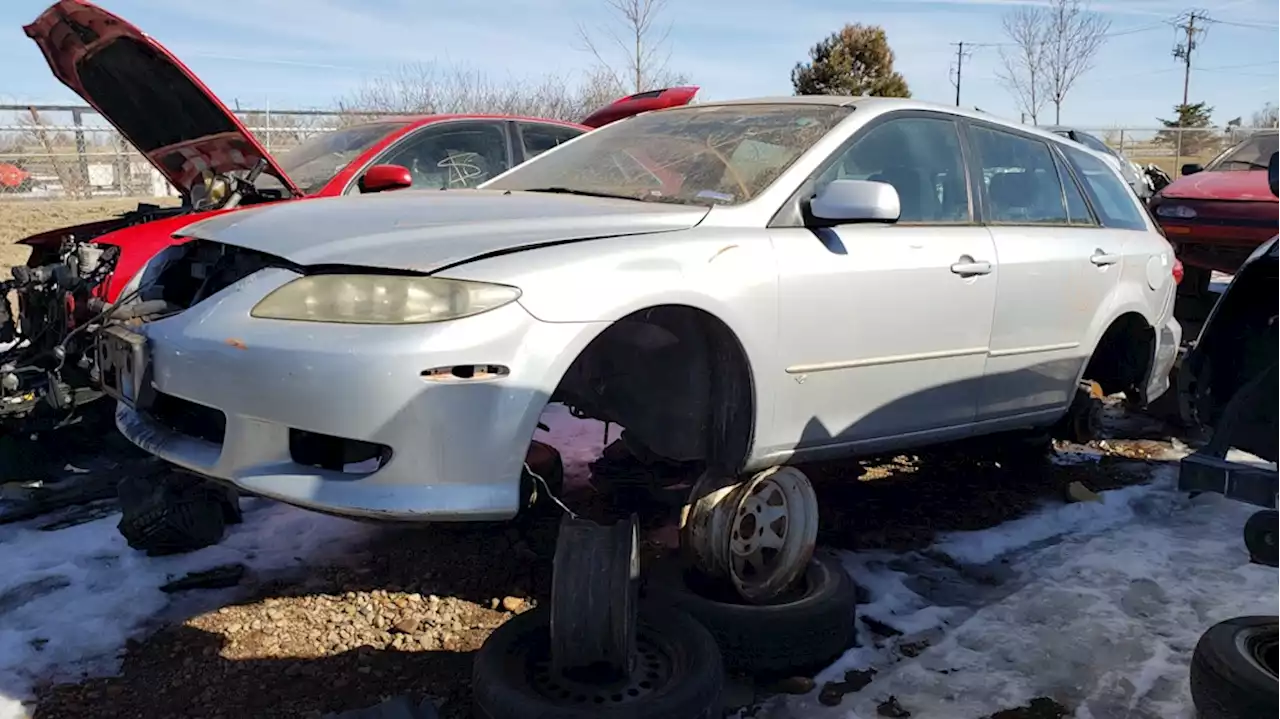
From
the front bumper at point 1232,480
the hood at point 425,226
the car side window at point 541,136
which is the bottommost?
the front bumper at point 1232,480

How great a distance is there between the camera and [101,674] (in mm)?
2900

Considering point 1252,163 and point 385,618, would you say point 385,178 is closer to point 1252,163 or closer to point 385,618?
point 385,618

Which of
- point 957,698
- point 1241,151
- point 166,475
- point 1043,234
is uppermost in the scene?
point 1241,151

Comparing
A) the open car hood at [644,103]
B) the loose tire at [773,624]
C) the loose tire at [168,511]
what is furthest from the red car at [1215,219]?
the loose tire at [168,511]

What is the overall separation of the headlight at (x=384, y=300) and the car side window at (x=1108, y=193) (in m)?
3.24

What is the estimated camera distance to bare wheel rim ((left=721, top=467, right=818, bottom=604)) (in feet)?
10.6

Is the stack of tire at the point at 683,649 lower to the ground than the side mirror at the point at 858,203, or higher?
lower

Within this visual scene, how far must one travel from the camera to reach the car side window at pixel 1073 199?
4.38 meters

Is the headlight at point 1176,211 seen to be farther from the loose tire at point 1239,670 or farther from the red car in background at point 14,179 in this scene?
the red car in background at point 14,179

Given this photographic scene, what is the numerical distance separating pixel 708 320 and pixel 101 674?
2104mm

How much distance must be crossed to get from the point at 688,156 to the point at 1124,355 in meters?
2.59

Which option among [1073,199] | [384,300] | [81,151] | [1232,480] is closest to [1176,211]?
[1073,199]

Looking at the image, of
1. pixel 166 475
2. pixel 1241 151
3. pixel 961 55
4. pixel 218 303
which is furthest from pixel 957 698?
pixel 961 55

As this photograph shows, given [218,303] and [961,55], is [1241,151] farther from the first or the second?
[961,55]
